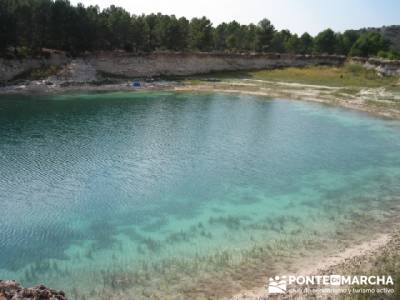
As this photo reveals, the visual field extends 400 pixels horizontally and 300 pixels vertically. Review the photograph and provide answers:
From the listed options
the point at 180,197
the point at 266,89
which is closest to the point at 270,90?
the point at 266,89

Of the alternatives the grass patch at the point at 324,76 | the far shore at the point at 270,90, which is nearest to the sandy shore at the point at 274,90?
the far shore at the point at 270,90

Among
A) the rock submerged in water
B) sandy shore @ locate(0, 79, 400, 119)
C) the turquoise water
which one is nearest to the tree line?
sandy shore @ locate(0, 79, 400, 119)

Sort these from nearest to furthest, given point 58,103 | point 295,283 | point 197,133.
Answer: point 295,283
point 197,133
point 58,103

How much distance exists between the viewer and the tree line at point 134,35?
83188 millimetres

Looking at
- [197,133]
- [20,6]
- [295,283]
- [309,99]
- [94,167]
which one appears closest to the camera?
[295,283]

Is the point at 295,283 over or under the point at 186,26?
under

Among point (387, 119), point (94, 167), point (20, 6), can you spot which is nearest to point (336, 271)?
point (94, 167)

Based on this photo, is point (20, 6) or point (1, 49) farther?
point (20, 6)

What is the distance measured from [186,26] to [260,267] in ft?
358

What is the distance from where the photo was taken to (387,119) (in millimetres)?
57750

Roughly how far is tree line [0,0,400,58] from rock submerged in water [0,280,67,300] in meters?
70.7

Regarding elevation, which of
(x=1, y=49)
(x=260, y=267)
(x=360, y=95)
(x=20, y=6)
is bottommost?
(x=260, y=267)

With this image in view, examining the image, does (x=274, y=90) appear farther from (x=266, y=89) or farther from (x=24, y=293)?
(x=24, y=293)

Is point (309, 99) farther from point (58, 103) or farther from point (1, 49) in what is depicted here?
point (1, 49)
